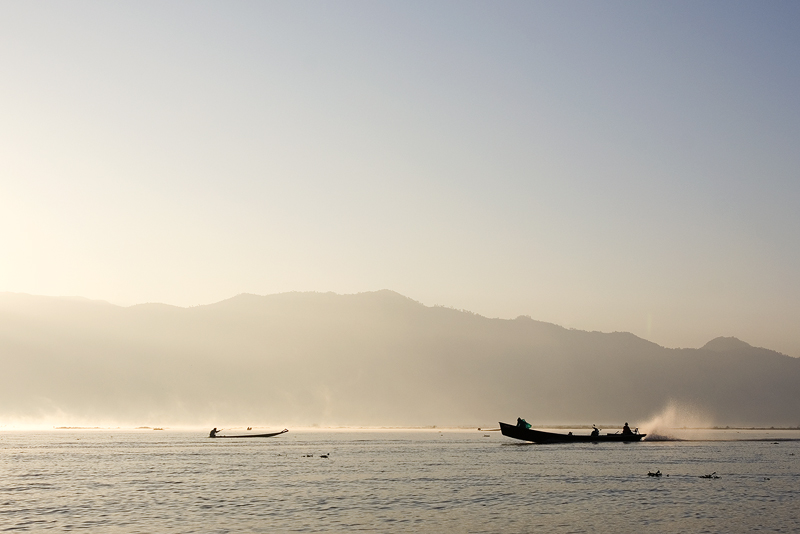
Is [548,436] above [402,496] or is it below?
above

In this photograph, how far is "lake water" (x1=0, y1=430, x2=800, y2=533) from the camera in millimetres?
47562

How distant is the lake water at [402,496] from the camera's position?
47562 millimetres

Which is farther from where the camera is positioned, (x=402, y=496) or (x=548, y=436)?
(x=548, y=436)

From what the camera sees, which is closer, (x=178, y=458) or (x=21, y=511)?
(x=21, y=511)

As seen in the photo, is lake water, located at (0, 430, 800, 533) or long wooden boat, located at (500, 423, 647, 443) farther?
long wooden boat, located at (500, 423, 647, 443)

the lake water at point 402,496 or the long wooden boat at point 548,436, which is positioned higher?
the long wooden boat at point 548,436

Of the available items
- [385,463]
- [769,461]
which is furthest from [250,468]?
[769,461]

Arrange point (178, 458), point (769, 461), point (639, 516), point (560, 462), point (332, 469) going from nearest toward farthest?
1. point (639, 516)
2. point (332, 469)
3. point (560, 462)
4. point (769, 461)
5. point (178, 458)

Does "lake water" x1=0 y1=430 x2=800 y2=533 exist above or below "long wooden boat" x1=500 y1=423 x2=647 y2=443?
below

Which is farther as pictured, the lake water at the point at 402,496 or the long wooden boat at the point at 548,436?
the long wooden boat at the point at 548,436

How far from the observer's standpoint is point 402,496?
2418 inches

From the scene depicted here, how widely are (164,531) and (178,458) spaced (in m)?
73.5

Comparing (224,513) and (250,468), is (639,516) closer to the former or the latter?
(224,513)

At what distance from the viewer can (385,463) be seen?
100812 millimetres
